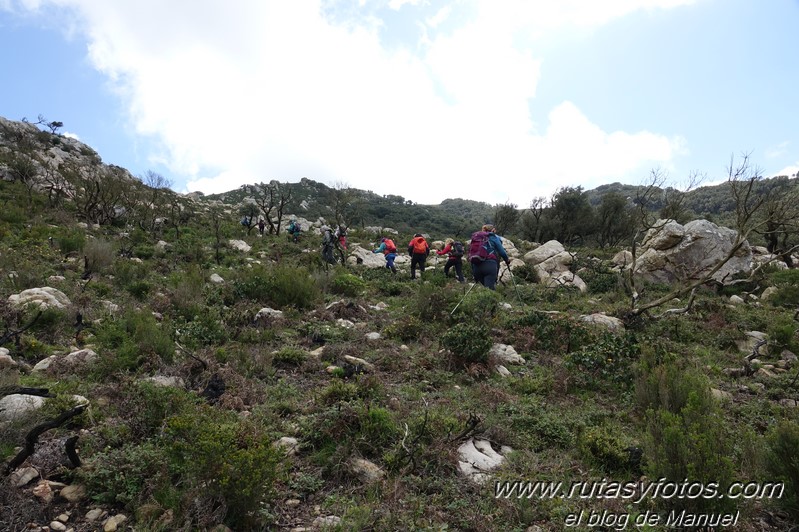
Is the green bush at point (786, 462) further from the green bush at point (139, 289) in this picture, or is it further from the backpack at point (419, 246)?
the backpack at point (419, 246)

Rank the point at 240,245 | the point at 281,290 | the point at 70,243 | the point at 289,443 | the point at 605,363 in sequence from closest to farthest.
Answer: the point at 289,443 → the point at 605,363 → the point at 281,290 → the point at 70,243 → the point at 240,245

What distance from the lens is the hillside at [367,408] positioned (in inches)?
111

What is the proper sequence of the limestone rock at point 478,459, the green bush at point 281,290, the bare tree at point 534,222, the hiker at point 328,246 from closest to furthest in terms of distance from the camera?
the limestone rock at point 478,459 < the green bush at point 281,290 < the hiker at point 328,246 < the bare tree at point 534,222

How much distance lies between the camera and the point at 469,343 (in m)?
5.92

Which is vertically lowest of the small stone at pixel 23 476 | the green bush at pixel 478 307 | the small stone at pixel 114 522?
the small stone at pixel 114 522

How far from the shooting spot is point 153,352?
5.03m

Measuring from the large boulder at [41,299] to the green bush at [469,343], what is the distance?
5.45 meters

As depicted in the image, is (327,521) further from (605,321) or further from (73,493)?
(605,321)

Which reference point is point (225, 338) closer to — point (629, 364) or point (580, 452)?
point (580, 452)

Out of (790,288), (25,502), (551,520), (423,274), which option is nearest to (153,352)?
(25,502)

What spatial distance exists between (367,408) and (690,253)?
1348 centimetres

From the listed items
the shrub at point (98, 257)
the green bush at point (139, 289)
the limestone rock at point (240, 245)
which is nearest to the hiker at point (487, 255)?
the green bush at point (139, 289)

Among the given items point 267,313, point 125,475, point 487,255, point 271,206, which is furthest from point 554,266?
point 125,475

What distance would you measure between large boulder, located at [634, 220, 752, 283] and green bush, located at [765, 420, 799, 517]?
11115 mm
